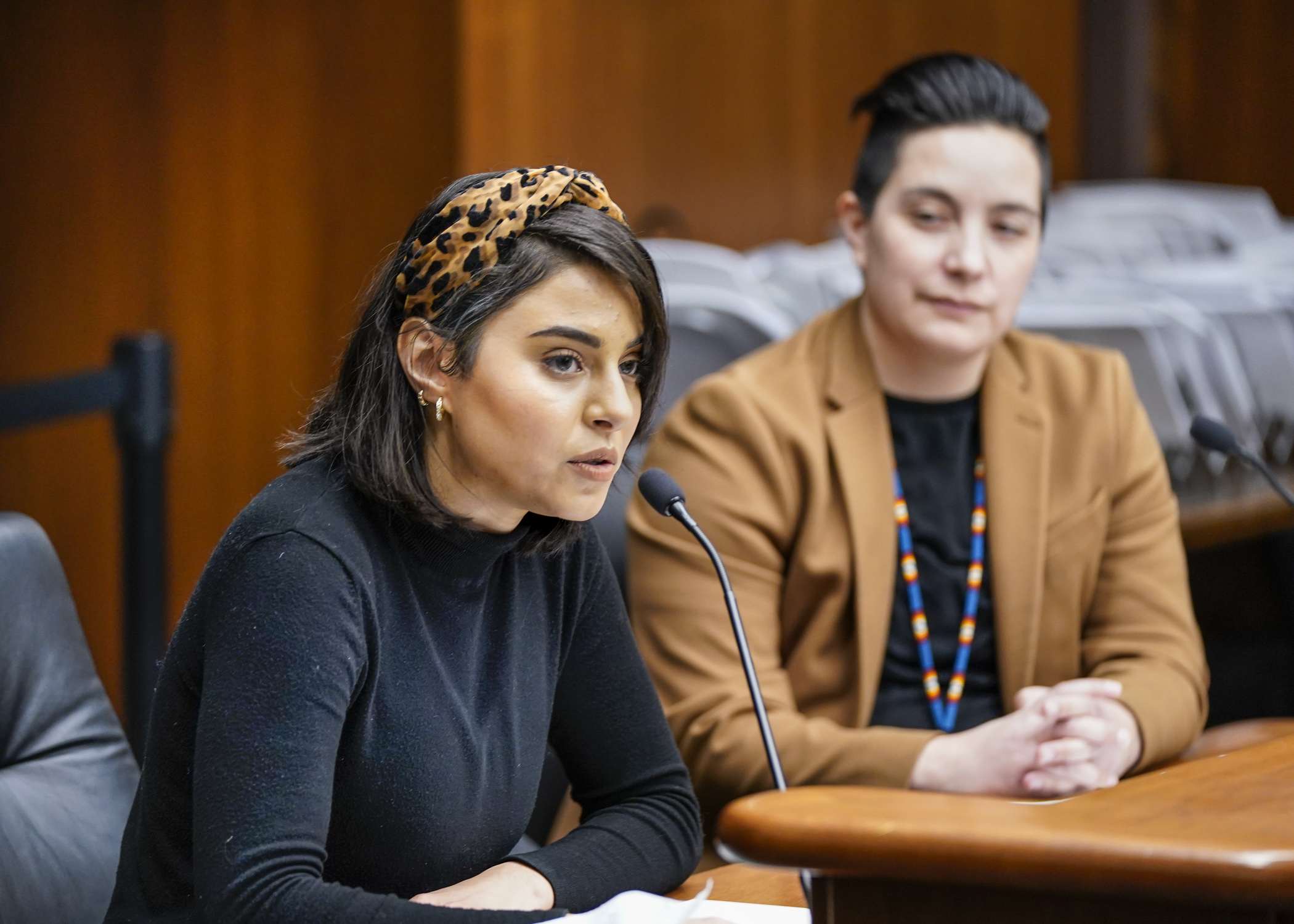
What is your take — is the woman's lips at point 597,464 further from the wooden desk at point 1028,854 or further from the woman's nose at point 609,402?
the wooden desk at point 1028,854

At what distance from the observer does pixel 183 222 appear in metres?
3.82

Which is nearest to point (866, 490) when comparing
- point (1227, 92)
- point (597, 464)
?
point (597, 464)

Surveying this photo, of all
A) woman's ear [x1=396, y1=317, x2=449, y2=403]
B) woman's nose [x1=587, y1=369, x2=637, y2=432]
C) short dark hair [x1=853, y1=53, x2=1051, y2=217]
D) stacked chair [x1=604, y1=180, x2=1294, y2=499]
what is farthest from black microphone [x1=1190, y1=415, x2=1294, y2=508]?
stacked chair [x1=604, y1=180, x2=1294, y2=499]

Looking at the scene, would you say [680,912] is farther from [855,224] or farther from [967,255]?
[855,224]

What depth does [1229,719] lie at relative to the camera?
2746 mm

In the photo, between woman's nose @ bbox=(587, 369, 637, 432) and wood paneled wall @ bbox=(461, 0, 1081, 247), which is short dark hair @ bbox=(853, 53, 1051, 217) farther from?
wood paneled wall @ bbox=(461, 0, 1081, 247)

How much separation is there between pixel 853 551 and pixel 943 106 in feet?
1.90

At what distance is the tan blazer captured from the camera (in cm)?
161

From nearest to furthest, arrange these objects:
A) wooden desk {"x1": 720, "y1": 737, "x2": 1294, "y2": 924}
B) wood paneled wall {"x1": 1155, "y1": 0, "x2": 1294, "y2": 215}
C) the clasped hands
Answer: wooden desk {"x1": 720, "y1": 737, "x2": 1294, "y2": 924} < the clasped hands < wood paneled wall {"x1": 1155, "y1": 0, "x2": 1294, "y2": 215}

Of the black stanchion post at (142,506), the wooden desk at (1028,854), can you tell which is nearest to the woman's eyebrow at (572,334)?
the wooden desk at (1028,854)

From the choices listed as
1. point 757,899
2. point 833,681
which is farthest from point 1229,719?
point 757,899

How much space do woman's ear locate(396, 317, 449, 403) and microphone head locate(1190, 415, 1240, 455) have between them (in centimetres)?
96

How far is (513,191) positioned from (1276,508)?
82.6 inches

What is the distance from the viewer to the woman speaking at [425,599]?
96 centimetres
